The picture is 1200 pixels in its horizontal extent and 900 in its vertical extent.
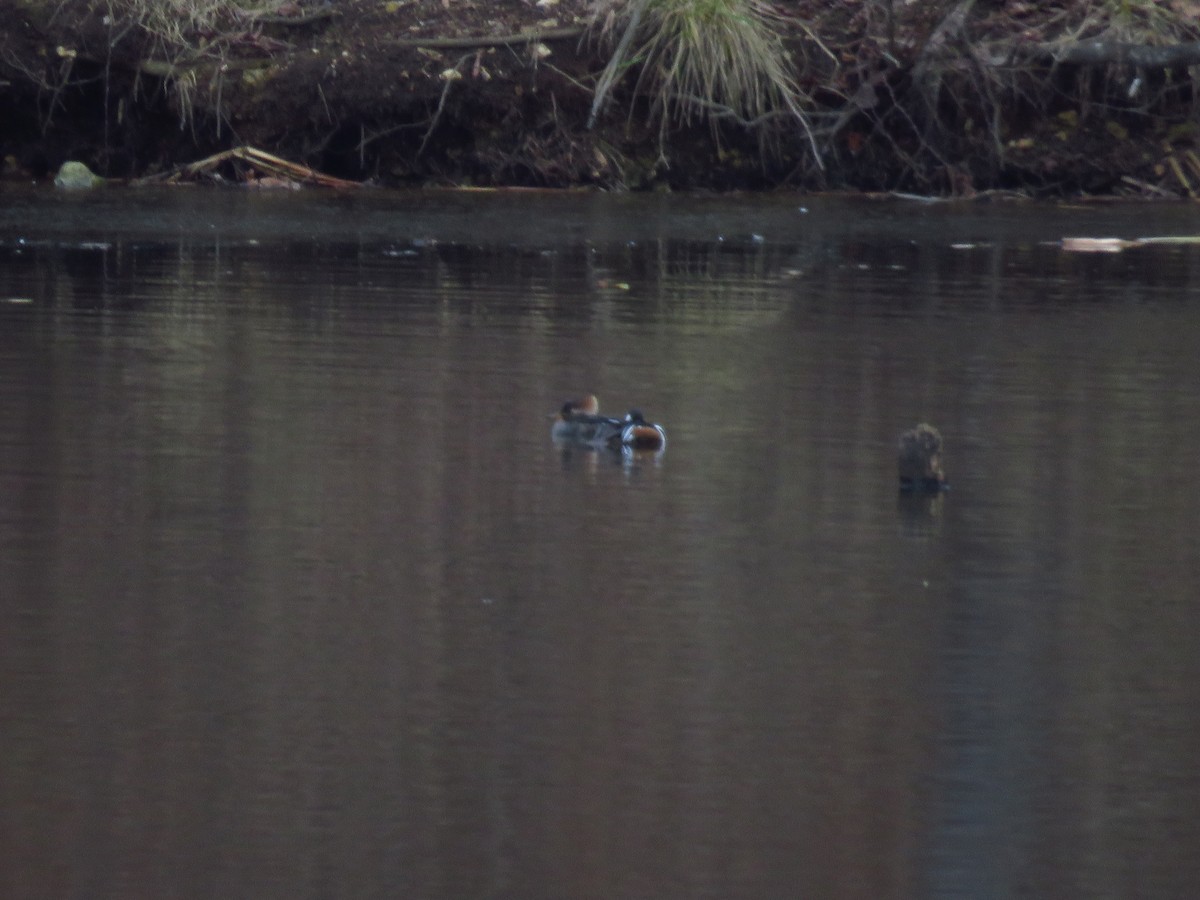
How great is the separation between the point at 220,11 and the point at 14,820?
711 inches

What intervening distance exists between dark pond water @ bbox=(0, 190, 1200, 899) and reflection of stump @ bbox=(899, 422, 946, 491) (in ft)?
0.44

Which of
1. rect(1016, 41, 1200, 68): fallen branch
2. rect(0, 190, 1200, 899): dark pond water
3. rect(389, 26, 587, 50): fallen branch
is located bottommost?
rect(0, 190, 1200, 899): dark pond water

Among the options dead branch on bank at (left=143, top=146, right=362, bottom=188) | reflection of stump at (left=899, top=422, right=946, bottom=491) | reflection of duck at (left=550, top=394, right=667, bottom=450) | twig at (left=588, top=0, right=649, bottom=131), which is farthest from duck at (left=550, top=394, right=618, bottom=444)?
dead branch on bank at (left=143, top=146, right=362, bottom=188)

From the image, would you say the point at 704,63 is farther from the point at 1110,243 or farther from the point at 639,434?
the point at 639,434

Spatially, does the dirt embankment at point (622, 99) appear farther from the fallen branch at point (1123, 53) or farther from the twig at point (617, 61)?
the twig at point (617, 61)

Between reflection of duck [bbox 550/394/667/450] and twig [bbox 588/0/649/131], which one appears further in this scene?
twig [bbox 588/0/649/131]

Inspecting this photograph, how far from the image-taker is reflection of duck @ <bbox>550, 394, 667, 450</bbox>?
7781 millimetres

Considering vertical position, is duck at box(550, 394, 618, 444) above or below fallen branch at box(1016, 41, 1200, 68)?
below

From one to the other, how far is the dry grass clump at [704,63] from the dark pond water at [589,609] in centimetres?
851

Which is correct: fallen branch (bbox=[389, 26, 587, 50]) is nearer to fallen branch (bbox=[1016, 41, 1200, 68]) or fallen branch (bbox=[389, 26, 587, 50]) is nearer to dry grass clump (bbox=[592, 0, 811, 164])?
dry grass clump (bbox=[592, 0, 811, 164])

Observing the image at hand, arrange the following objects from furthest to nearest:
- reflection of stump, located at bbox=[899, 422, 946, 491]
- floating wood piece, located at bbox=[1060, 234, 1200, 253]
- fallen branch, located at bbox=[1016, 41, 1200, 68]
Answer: fallen branch, located at bbox=[1016, 41, 1200, 68] → floating wood piece, located at bbox=[1060, 234, 1200, 253] → reflection of stump, located at bbox=[899, 422, 946, 491]

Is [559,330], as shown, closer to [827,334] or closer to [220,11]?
[827,334]

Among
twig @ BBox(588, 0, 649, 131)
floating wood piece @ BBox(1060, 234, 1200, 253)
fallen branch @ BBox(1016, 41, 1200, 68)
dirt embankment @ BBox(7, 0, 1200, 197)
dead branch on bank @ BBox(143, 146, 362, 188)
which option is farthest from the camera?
dead branch on bank @ BBox(143, 146, 362, 188)

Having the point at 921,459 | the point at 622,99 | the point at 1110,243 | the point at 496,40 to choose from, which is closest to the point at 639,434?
the point at 921,459
